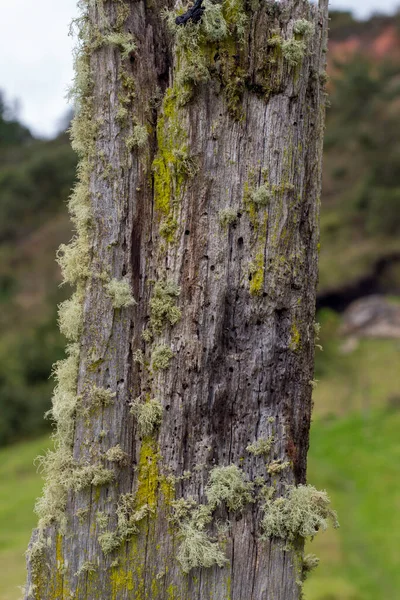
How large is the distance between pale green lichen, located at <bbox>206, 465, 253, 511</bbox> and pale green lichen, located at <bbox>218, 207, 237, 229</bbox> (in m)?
1.28

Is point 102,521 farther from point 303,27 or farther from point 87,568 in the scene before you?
point 303,27

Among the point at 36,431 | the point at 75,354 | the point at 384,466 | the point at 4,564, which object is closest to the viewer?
the point at 75,354

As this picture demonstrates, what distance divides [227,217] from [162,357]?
2.71 feet

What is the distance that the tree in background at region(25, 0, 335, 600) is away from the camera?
3.12 meters

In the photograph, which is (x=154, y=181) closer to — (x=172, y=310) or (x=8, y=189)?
(x=172, y=310)

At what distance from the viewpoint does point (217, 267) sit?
318 centimetres

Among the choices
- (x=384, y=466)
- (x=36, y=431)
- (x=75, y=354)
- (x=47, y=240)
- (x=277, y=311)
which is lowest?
(x=75, y=354)

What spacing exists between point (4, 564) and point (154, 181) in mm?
13861

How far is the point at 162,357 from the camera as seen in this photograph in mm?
3180

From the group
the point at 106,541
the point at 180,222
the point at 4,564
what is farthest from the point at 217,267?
the point at 4,564

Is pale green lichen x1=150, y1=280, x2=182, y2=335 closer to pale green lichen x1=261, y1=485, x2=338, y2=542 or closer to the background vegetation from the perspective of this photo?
pale green lichen x1=261, y1=485, x2=338, y2=542

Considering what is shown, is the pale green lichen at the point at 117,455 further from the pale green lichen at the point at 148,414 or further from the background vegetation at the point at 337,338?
the background vegetation at the point at 337,338

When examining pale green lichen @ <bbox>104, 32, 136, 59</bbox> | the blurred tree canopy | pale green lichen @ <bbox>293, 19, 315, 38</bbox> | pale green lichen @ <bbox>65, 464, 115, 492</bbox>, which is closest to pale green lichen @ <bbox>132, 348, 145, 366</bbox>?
pale green lichen @ <bbox>65, 464, 115, 492</bbox>

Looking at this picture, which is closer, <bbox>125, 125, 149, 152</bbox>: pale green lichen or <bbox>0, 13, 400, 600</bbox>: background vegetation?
<bbox>125, 125, 149, 152</bbox>: pale green lichen
